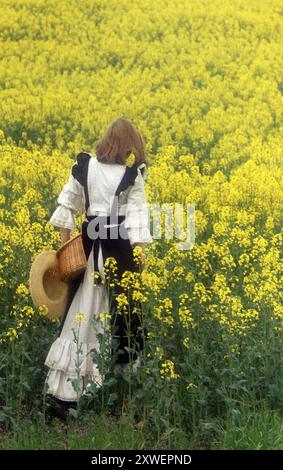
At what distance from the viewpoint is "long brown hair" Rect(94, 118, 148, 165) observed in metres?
6.12

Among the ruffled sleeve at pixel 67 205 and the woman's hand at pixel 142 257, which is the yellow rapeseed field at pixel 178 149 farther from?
the ruffled sleeve at pixel 67 205

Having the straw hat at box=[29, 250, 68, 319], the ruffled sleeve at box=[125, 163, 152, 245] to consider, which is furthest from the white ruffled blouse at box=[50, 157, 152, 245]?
the straw hat at box=[29, 250, 68, 319]

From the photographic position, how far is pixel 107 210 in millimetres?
6215

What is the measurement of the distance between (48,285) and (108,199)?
667 mm

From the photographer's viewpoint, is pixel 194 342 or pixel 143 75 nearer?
pixel 194 342

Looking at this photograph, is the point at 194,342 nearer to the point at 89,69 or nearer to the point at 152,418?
the point at 152,418

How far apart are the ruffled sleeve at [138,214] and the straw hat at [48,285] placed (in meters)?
0.51

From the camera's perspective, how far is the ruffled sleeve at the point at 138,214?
6.14 meters

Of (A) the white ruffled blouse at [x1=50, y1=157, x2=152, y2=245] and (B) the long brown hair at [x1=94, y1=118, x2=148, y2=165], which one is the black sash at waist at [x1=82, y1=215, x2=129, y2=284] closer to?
(A) the white ruffled blouse at [x1=50, y1=157, x2=152, y2=245]

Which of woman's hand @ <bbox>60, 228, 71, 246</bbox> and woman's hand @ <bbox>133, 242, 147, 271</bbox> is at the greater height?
woman's hand @ <bbox>60, 228, 71, 246</bbox>

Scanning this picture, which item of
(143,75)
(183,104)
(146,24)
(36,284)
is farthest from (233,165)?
(146,24)

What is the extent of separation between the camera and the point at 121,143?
613 centimetres

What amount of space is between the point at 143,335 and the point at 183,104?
1047cm

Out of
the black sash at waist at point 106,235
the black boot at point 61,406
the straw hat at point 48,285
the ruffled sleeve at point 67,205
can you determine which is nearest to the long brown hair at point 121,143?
the ruffled sleeve at point 67,205
